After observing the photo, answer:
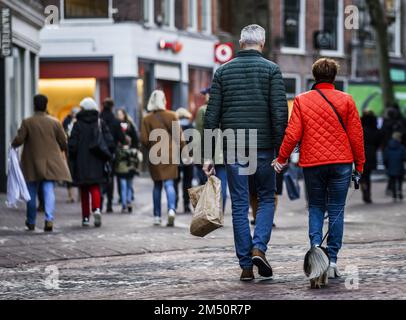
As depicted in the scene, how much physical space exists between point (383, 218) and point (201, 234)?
880cm

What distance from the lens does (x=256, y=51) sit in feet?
32.9

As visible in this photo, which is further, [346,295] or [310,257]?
[310,257]

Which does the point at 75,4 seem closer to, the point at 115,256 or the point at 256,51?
the point at 115,256

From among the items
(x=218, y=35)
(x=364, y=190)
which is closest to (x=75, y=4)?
(x=218, y=35)

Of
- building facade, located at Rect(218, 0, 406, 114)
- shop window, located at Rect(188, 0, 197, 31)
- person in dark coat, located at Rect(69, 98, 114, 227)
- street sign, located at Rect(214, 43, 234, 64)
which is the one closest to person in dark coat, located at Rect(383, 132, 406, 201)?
street sign, located at Rect(214, 43, 234, 64)

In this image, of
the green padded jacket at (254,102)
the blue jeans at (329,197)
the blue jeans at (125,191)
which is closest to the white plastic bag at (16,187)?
the blue jeans at (125,191)

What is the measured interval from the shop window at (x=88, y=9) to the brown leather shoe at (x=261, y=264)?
90.7 feet

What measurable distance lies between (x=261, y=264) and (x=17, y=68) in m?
17.6

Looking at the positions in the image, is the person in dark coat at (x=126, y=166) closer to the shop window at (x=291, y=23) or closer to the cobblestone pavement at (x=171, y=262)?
the cobblestone pavement at (x=171, y=262)

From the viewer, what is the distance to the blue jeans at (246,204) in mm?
9820

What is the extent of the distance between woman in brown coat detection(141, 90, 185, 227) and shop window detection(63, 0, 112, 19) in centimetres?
2027

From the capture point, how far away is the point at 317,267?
8992 mm

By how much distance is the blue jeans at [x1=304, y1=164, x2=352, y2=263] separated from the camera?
31.4ft

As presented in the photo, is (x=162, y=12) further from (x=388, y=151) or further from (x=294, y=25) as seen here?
(x=388, y=151)
